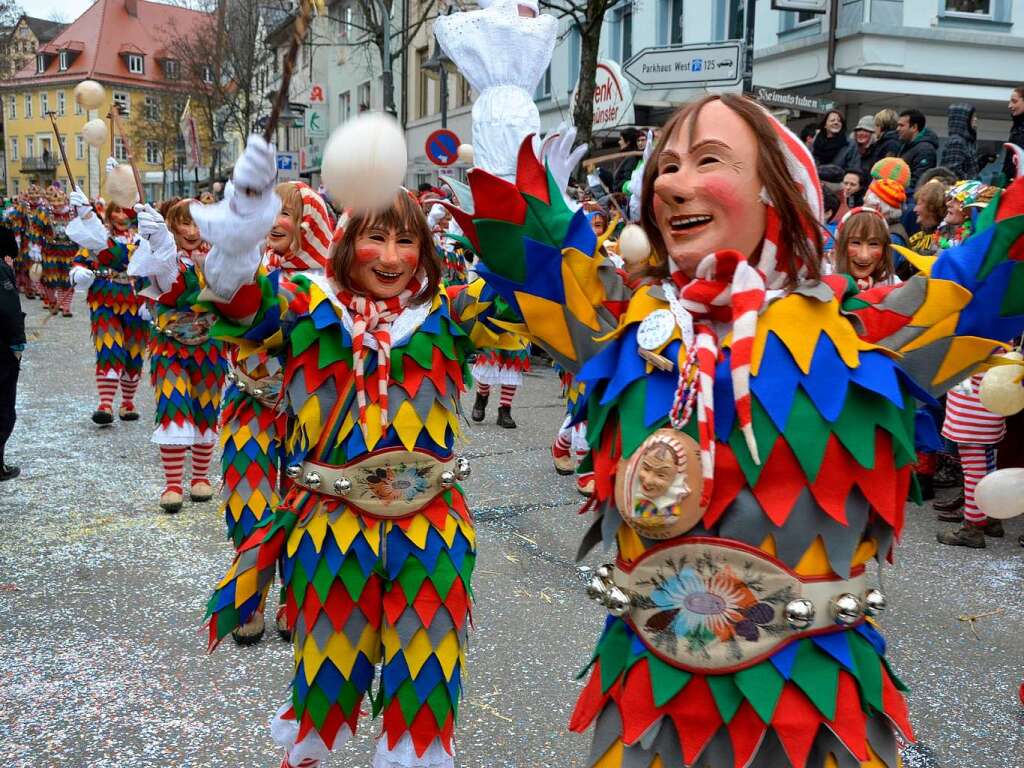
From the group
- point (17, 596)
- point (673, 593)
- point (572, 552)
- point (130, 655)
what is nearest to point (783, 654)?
point (673, 593)

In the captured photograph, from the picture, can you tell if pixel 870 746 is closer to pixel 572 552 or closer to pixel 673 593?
pixel 673 593

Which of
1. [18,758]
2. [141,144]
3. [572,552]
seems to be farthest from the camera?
[141,144]

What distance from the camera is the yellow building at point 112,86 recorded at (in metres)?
32.5

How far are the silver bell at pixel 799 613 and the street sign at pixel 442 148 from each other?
9030 millimetres

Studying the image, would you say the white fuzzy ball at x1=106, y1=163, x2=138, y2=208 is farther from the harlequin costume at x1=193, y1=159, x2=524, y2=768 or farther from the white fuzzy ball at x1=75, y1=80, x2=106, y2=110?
the harlequin costume at x1=193, y1=159, x2=524, y2=768

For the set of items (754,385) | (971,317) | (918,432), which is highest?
(971,317)

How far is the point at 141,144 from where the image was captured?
1438 inches

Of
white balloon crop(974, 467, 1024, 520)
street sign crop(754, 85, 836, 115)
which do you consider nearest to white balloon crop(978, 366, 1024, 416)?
white balloon crop(974, 467, 1024, 520)

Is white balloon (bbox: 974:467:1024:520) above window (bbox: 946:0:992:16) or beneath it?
beneath

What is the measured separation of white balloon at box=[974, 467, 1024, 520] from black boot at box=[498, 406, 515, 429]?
214 inches

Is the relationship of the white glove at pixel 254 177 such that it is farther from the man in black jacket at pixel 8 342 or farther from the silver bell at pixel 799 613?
the man in black jacket at pixel 8 342

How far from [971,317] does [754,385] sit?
44cm

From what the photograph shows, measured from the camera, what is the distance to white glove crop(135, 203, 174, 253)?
3816 millimetres

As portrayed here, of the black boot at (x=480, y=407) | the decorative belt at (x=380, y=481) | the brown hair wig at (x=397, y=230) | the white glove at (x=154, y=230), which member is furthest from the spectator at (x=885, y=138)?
the decorative belt at (x=380, y=481)
